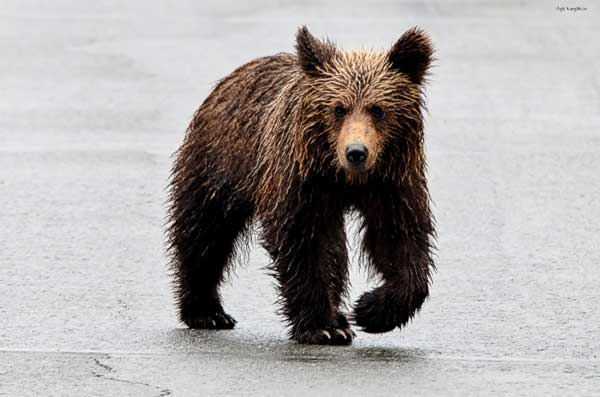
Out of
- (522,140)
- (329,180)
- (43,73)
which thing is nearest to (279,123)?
(329,180)

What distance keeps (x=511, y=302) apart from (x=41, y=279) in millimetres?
2631

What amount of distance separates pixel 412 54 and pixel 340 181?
673 mm

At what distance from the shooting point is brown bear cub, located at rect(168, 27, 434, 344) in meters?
8.66

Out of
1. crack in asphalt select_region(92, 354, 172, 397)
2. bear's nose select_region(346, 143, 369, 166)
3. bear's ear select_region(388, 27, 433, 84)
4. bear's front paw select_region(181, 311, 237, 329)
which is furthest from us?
bear's front paw select_region(181, 311, 237, 329)

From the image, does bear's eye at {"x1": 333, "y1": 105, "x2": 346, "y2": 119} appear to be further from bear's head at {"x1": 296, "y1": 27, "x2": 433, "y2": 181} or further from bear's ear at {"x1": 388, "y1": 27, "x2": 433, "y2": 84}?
bear's ear at {"x1": 388, "y1": 27, "x2": 433, "y2": 84}

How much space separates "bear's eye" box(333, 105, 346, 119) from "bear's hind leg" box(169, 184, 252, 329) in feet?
3.98

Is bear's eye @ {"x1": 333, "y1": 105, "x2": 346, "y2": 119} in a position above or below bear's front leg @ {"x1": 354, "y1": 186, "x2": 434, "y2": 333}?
above

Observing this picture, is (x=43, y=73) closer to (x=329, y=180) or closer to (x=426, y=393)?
(x=329, y=180)

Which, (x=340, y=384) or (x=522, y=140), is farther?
(x=522, y=140)

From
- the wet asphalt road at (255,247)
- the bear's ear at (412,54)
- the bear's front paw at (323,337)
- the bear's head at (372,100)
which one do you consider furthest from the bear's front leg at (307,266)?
the bear's ear at (412,54)

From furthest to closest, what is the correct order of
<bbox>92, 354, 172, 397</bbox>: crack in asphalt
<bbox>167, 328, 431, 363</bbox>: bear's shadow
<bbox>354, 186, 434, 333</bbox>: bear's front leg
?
1. <bbox>354, 186, 434, 333</bbox>: bear's front leg
2. <bbox>167, 328, 431, 363</bbox>: bear's shadow
3. <bbox>92, 354, 172, 397</bbox>: crack in asphalt

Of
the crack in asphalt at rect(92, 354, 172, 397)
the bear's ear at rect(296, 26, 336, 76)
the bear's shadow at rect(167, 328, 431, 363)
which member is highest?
the bear's ear at rect(296, 26, 336, 76)

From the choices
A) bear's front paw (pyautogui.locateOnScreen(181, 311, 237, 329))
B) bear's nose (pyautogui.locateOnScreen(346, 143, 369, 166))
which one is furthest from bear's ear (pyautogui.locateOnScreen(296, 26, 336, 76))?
bear's front paw (pyautogui.locateOnScreen(181, 311, 237, 329))

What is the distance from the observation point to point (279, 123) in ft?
29.7
